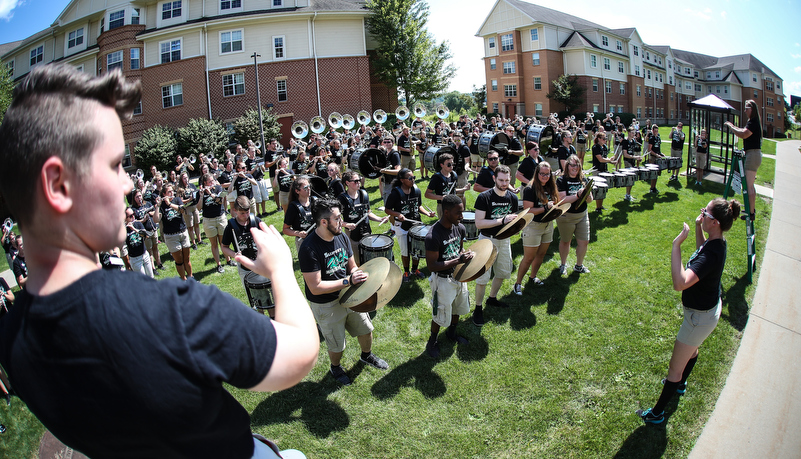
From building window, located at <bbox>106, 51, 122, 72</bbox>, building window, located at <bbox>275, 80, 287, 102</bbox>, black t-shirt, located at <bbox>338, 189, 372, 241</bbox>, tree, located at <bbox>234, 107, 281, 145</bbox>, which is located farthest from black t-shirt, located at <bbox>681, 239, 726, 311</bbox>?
building window, located at <bbox>106, 51, 122, 72</bbox>

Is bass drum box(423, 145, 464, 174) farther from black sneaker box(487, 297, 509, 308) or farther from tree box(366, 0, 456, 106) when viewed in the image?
tree box(366, 0, 456, 106)

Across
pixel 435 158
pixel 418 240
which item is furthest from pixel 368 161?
pixel 418 240

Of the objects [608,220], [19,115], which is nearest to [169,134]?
[608,220]

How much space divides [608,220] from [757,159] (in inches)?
135

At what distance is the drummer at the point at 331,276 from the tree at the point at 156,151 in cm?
2518

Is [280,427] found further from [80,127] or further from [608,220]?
[608,220]

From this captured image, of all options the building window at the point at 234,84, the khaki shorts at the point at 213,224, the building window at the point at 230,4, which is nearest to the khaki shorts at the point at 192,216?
the khaki shorts at the point at 213,224

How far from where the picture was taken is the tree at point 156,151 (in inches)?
1047

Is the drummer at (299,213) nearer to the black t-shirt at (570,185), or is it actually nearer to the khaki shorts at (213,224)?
the khaki shorts at (213,224)

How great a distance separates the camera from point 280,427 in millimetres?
5340

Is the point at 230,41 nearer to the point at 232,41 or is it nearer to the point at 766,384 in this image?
the point at 232,41

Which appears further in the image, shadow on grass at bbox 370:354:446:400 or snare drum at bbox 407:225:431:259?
snare drum at bbox 407:225:431:259

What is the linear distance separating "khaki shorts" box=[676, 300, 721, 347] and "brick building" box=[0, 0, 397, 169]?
108 ft

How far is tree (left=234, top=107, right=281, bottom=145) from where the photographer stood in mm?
30422
